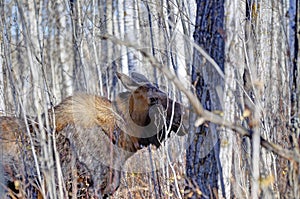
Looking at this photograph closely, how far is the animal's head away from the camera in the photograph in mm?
5887

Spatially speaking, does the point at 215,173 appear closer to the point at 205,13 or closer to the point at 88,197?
the point at 205,13

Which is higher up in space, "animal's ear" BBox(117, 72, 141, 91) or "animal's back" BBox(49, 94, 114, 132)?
"animal's ear" BBox(117, 72, 141, 91)

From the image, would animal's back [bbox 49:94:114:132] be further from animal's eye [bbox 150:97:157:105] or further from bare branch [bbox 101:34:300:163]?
bare branch [bbox 101:34:300:163]

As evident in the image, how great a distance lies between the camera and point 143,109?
611 cm

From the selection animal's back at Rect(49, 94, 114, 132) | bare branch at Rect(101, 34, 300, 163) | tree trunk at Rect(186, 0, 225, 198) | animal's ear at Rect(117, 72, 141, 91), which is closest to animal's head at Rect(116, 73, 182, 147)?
animal's ear at Rect(117, 72, 141, 91)

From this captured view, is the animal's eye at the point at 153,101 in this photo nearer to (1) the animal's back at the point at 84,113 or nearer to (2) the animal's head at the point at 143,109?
(2) the animal's head at the point at 143,109

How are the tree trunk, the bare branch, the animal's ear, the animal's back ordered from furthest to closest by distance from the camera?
the animal's ear < the animal's back < the tree trunk < the bare branch

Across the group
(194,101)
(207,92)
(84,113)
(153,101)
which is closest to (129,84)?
(153,101)

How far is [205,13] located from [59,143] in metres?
2.29

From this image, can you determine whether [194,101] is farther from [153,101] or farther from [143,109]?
[143,109]

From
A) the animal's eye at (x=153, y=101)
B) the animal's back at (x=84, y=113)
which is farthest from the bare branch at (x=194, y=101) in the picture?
the animal's back at (x=84, y=113)

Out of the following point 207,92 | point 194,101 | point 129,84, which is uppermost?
point 129,84

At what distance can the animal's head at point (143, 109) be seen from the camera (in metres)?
5.89

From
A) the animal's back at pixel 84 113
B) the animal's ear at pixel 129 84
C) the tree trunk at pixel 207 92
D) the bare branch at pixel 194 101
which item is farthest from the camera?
the animal's ear at pixel 129 84
